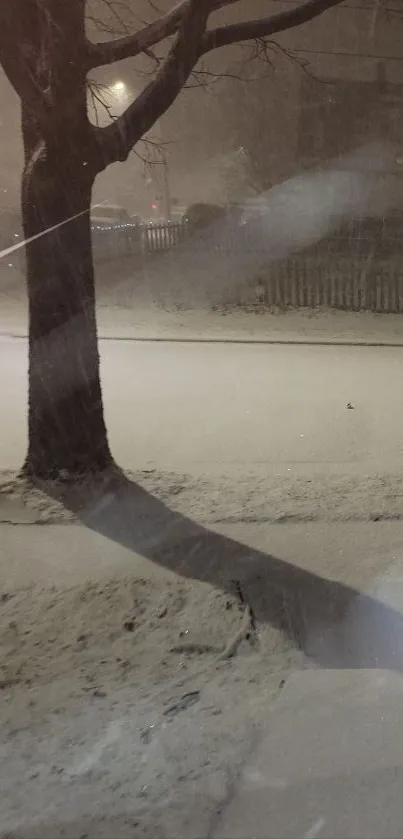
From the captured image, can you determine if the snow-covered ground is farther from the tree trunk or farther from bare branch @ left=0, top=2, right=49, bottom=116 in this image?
bare branch @ left=0, top=2, right=49, bottom=116

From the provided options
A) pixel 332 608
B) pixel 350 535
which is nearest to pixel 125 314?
pixel 350 535

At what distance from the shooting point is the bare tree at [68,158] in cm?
526

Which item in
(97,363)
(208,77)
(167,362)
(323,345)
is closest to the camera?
(97,363)

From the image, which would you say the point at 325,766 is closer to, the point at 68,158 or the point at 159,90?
the point at 68,158

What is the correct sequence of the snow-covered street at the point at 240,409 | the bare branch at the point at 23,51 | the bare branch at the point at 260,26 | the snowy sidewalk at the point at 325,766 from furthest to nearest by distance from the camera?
the snow-covered street at the point at 240,409 → the bare branch at the point at 260,26 → the bare branch at the point at 23,51 → the snowy sidewalk at the point at 325,766

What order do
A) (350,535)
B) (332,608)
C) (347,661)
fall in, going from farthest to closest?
1. (350,535)
2. (332,608)
3. (347,661)

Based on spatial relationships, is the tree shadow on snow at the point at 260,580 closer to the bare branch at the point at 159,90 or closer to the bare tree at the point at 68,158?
the bare tree at the point at 68,158

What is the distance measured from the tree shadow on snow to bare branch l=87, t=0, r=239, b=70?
3.08 metres

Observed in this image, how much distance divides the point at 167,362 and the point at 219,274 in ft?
23.6

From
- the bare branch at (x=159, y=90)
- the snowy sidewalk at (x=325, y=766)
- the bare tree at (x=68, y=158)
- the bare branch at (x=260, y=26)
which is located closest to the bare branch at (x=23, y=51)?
the bare tree at (x=68, y=158)

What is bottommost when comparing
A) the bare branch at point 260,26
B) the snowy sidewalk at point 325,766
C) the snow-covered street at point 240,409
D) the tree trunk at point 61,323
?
the snowy sidewalk at point 325,766

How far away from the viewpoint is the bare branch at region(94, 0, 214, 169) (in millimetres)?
5465

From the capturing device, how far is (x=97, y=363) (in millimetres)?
5906

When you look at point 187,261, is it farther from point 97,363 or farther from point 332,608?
point 332,608
